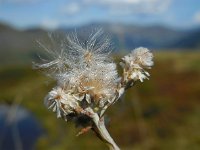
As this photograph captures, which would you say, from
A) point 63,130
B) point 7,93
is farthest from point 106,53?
point 7,93

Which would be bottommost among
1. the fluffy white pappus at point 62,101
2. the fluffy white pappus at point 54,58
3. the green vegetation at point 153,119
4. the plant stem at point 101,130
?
the green vegetation at point 153,119

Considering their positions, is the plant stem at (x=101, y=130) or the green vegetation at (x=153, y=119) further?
the green vegetation at (x=153, y=119)

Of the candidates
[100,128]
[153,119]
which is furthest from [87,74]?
[153,119]

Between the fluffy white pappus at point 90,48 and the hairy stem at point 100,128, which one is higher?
the fluffy white pappus at point 90,48

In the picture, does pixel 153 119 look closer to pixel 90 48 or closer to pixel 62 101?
pixel 90 48

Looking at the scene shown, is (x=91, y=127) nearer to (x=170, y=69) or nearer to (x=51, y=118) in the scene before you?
(x=51, y=118)

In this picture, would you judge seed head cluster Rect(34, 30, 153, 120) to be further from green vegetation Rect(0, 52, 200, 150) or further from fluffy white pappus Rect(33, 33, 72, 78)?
green vegetation Rect(0, 52, 200, 150)

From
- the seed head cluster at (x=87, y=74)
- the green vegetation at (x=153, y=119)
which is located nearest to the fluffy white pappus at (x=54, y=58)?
the seed head cluster at (x=87, y=74)

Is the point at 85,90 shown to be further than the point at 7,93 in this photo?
No

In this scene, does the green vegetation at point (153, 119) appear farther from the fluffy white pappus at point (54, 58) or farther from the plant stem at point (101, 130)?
the plant stem at point (101, 130)
